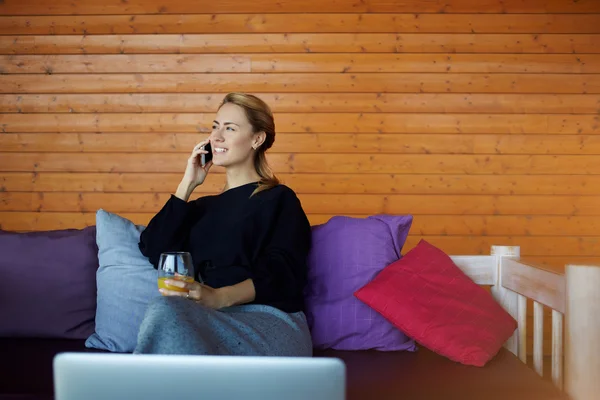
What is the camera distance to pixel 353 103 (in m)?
3.54

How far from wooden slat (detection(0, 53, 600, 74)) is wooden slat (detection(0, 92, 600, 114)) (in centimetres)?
14

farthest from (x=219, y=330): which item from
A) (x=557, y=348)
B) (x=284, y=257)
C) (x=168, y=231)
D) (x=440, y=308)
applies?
(x=557, y=348)

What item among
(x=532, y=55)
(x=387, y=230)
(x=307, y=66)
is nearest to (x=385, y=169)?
(x=307, y=66)

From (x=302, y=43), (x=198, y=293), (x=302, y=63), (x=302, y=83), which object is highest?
(x=302, y=43)

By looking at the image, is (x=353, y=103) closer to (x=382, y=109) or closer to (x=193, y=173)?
(x=382, y=109)

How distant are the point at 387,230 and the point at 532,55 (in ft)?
6.27

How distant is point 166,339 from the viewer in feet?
4.18

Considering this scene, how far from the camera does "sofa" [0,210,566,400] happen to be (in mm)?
1876

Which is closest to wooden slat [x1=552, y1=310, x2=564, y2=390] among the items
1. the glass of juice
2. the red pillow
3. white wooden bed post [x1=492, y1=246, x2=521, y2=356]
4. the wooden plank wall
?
the red pillow

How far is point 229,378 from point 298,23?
3060 millimetres

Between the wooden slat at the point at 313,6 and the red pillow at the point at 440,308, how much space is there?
188cm

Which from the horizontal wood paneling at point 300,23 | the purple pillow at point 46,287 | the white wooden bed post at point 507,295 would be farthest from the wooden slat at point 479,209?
the purple pillow at point 46,287

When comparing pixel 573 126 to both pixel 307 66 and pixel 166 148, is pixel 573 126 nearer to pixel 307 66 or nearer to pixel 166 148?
pixel 307 66

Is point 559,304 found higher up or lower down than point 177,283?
lower down
